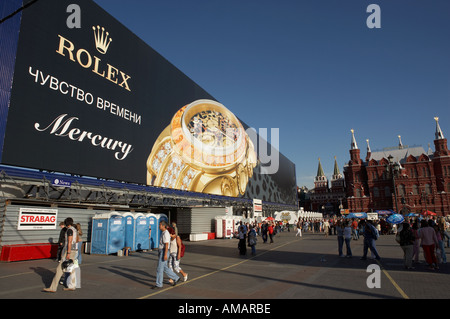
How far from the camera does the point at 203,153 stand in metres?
33.2

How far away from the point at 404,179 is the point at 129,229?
9247 cm

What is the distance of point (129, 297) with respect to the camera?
667 cm

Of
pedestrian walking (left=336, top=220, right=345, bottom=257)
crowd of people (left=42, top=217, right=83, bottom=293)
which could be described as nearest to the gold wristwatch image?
pedestrian walking (left=336, top=220, right=345, bottom=257)

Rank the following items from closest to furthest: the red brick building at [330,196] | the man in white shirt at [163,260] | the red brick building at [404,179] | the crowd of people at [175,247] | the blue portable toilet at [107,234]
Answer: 1. the crowd of people at [175,247]
2. the man in white shirt at [163,260]
3. the blue portable toilet at [107,234]
4. the red brick building at [404,179]
5. the red brick building at [330,196]

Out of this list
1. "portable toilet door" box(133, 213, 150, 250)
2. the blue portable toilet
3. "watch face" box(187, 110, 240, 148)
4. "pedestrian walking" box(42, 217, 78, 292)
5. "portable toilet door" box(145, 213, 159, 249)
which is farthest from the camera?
"watch face" box(187, 110, 240, 148)

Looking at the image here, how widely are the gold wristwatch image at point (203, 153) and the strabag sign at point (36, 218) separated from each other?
409 inches

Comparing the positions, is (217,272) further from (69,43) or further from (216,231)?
(216,231)

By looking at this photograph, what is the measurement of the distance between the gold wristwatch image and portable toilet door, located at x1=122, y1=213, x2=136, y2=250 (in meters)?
8.33

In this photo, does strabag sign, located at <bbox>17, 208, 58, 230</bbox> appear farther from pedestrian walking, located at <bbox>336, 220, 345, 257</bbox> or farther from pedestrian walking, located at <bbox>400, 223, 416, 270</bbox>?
pedestrian walking, located at <bbox>400, 223, 416, 270</bbox>

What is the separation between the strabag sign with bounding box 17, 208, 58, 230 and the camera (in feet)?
46.1

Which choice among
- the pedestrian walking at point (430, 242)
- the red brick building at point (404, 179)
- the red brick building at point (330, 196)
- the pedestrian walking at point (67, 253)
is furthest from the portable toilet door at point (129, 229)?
the red brick building at point (330, 196)

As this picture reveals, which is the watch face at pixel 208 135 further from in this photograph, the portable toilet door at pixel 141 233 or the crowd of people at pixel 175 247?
the crowd of people at pixel 175 247

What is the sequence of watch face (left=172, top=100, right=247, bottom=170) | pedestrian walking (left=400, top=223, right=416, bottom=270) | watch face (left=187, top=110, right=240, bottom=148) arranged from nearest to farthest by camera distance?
1. pedestrian walking (left=400, top=223, right=416, bottom=270)
2. watch face (left=172, top=100, right=247, bottom=170)
3. watch face (left=187, top=110, right=240, bottom=148)

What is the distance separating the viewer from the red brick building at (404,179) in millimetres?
82812
